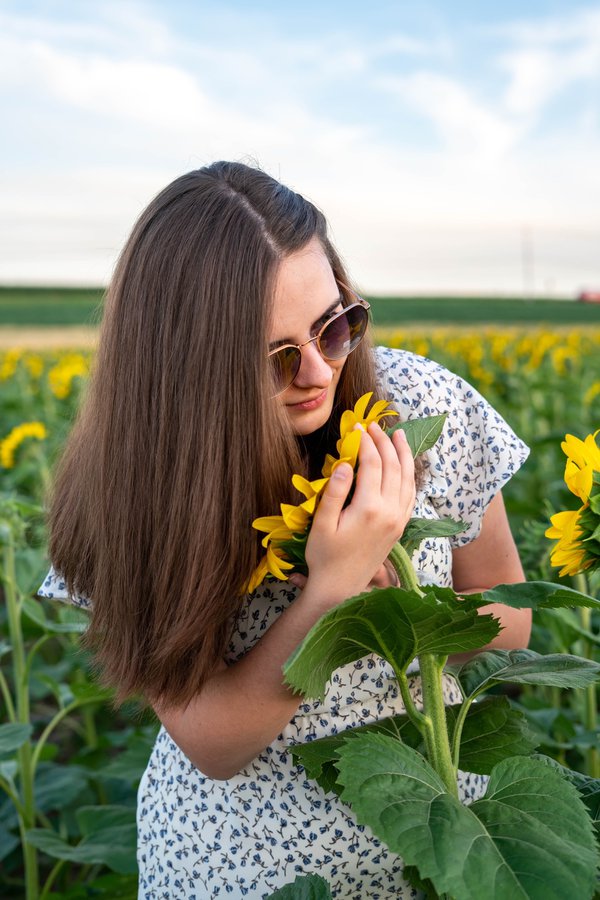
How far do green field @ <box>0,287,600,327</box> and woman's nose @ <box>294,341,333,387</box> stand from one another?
21.8m

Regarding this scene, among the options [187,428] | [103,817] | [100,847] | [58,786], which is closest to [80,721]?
[58,786]

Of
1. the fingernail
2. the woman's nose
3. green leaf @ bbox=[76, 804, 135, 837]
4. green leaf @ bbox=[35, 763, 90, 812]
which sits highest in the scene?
the woman's nose

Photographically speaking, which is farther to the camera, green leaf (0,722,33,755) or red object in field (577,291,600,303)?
red object in field (577,291,600,303)

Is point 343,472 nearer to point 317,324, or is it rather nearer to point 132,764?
point 317,324

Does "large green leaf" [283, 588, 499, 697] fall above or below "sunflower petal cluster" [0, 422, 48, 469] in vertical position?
above

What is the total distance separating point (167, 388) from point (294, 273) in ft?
0.66

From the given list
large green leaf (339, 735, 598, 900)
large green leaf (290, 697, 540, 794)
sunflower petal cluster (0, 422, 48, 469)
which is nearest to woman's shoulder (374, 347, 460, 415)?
large green leaf (290, 697, 540, 794)

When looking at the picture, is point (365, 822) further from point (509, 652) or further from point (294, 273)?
point (294, 273)

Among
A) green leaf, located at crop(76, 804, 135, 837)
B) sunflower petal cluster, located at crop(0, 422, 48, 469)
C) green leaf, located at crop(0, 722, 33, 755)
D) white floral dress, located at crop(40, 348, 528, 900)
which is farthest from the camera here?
sunflower petal cluster, located at crop(0, 422, 48, 469)

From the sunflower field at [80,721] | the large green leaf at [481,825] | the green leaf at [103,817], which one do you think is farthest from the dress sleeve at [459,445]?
the green leaf at [103,817]

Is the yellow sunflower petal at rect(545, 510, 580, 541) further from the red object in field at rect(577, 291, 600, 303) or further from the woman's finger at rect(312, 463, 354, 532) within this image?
the red object in field at rect(577, 291, 600, 303)

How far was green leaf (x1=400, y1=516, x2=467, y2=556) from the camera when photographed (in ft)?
3.03

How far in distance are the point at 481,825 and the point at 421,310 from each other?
37212 mm

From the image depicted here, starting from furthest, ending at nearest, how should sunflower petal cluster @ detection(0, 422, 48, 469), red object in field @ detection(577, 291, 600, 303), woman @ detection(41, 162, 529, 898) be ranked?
1. red object in field @ detection(577, 291, 600, 303)
2. sunflower petal cluster @ detection(0, 422, 48, 469)
3. woman @ detection(41, 162, 529, 898)
